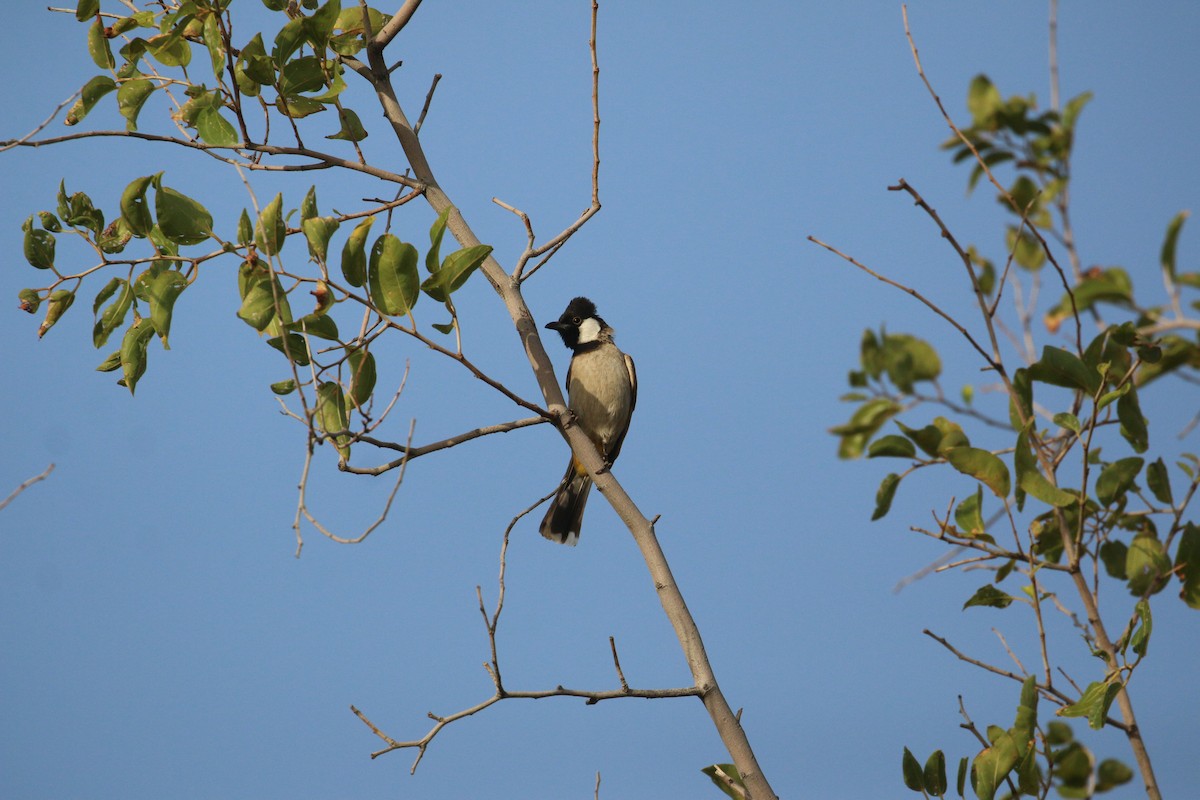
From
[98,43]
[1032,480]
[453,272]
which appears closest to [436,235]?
[453,272]

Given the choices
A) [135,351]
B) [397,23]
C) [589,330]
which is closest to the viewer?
[135,351]

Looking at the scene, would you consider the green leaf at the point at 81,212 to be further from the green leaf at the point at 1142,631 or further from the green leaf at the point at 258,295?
the green leaf at the point at 1142,631

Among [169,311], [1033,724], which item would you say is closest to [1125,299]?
[1033,724]

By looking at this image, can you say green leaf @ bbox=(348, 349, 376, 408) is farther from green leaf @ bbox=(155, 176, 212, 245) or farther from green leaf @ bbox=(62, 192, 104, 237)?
green leaf @ bbox=(62, 192, 104, 237)

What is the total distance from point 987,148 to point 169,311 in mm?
2568

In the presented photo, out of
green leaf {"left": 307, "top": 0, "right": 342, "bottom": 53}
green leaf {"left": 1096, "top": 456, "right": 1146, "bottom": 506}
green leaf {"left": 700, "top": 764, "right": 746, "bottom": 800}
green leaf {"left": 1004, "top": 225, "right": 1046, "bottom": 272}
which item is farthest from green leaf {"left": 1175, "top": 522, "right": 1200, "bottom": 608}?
green leaf {"left": 307, "top": 0, "right": 342, "bottom": 53}

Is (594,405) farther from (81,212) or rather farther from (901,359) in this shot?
(81,212)

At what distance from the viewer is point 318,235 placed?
2.36 metres

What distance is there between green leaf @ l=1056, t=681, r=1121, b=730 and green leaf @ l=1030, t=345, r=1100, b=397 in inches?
28.3

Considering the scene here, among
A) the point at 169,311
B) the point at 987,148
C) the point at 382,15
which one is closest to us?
the point at 169,311

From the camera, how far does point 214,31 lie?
262cm

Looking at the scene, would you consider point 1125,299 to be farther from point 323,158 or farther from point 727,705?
point 323,158

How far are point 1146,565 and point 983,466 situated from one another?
0.88 meters

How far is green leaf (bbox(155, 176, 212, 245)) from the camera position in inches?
95.9
